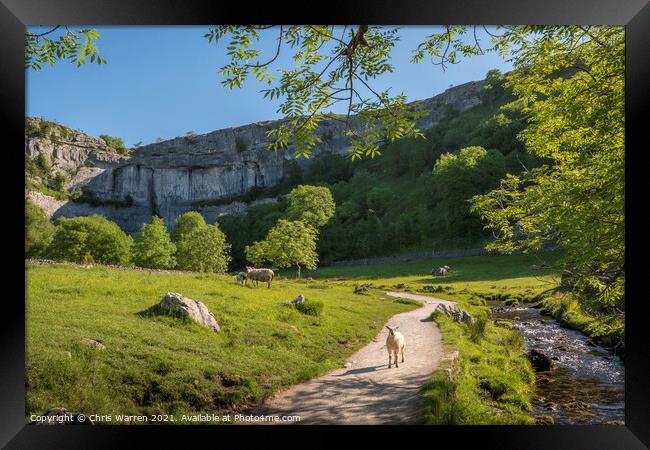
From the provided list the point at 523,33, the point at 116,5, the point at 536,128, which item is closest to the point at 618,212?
the point at 536,128

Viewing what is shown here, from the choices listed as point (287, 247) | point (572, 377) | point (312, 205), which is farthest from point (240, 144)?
point (572, 377)

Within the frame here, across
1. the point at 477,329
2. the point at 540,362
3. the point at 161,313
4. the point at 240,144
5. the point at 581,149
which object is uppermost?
the point at 240,144

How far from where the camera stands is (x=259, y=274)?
8711mm

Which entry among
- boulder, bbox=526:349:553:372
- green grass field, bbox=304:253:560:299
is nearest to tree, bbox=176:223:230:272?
green grass field, bbox=304:253:560:299

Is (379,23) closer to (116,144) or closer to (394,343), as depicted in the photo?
(394,343)

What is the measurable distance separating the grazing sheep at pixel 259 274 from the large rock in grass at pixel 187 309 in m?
2.80

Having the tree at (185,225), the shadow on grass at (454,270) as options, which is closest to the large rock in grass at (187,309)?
the tree at (185,225)

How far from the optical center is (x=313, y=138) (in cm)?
377

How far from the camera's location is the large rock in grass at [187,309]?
18.5 ft

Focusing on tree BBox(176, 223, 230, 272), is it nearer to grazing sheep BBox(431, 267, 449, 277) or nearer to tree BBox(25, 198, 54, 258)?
tree BBox(25, 198, 54, 258)

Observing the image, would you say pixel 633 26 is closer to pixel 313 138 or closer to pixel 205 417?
pixel 313 138

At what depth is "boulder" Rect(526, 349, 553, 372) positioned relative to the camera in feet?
21.8

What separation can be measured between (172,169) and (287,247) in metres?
3.32

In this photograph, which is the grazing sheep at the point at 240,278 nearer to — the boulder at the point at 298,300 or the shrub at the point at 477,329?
the boulder at the point at 298,300
